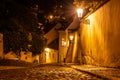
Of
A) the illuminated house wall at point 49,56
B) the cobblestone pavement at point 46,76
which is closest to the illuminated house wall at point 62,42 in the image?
the illuminated house wall at point 49,56

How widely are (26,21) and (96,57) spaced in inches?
481

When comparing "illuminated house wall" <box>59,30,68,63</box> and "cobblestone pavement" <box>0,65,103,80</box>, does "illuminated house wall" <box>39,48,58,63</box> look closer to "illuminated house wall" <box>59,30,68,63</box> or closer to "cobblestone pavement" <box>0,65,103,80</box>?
"illuminated house wall" <box>59,30,68,63</box>

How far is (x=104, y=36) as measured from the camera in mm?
Answer: 20281

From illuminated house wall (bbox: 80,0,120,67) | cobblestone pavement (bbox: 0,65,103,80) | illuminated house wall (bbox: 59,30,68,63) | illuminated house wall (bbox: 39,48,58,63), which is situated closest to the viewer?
cobblestone pavement (bbox: 0,65,103,80)

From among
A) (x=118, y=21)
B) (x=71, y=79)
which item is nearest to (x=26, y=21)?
(x=118, y=21)

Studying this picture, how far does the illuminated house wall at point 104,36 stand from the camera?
678 inches

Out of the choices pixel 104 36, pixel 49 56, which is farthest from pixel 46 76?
pixel 49 56

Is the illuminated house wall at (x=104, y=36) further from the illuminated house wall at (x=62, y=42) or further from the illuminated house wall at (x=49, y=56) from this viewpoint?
the illuminated house wall at (x=49, y=56)

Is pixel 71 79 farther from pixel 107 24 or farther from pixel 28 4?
pixel 28 4

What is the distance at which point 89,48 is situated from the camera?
26641 millimetres

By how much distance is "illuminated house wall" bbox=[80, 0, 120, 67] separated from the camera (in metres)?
17.2

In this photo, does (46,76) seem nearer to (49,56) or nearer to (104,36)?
(104,36)

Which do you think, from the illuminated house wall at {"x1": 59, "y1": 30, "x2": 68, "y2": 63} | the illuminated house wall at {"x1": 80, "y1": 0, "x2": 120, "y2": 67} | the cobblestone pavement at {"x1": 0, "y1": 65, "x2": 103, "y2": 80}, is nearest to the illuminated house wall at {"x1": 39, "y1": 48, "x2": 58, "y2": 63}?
the illuminated house wall at {"x1": 59, "y1": 30, "x2": 68, "y2": 63}

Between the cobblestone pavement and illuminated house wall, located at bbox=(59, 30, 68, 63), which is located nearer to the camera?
the cobblestone pavement
